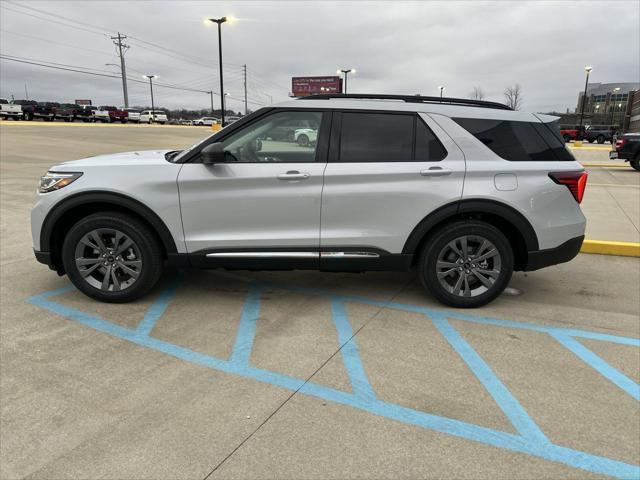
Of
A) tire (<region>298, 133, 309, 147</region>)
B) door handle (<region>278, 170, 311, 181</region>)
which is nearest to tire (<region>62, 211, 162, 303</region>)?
door handle (<region>278, 170, 311, 181</region>)

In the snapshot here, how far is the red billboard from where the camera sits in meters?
72.8

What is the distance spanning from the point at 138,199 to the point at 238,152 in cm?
91

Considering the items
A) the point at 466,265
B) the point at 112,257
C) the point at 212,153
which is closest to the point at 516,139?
the point at 466,265

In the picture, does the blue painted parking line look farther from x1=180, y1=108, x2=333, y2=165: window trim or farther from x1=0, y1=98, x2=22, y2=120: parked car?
x1=0, y1=98, x2=22, y2=120: parked car

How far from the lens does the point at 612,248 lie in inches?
236

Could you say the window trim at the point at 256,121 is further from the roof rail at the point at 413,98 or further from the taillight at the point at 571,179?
the taillight at the point at 571,179

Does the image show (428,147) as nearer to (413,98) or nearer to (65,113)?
(413,98)

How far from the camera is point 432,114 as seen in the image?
4.00m

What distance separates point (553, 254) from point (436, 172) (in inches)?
49.7

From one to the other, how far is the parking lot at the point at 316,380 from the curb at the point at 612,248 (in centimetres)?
119

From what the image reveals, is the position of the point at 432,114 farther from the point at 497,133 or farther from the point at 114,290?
the point at 114,290

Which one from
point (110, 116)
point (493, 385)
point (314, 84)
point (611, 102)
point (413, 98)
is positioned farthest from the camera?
point (611, 102)

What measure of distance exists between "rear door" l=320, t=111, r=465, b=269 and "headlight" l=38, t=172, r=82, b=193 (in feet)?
6.96

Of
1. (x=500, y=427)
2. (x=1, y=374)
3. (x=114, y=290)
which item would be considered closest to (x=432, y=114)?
(x=500, y=427)
